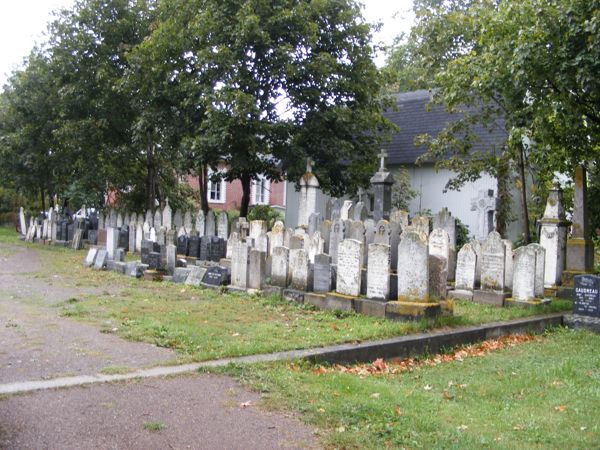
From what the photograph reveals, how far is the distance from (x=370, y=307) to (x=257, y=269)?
9.80 ft

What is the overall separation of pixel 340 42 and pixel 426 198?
8.56 metres

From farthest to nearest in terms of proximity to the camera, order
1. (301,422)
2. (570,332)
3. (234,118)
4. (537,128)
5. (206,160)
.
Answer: (206,160) < (234,118) < (537,128) < (570,332) < (301,422)

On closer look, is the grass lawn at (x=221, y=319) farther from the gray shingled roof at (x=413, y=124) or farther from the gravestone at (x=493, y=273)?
the gray shingled roof at (x=413, y=124)

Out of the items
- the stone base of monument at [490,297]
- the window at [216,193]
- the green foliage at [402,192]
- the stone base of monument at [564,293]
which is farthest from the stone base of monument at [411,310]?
the window at [216,193]

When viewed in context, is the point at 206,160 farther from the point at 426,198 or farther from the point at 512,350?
the point at 512,350

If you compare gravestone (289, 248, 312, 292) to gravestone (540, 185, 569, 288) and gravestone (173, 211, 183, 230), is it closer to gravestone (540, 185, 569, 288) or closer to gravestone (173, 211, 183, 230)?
gravestone (540, 185, 569, 288)

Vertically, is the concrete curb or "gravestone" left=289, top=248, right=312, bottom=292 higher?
"gravestone" left=289, top=248, right=312, bottom=292

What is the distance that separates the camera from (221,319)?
31.9 feet

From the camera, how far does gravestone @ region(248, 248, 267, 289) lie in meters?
12.4

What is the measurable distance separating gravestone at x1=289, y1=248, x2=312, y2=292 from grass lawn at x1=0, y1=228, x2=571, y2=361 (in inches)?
16.6

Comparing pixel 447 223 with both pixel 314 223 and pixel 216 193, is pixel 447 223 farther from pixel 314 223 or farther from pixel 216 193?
pixel 216 193

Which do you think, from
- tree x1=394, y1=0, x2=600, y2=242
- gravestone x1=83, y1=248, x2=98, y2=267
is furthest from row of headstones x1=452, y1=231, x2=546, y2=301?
gravestone x1=83, y1=248, x2=98, y2=267

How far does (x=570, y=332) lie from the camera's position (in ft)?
35.9

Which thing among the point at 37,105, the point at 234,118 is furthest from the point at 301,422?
the point at 37,105
